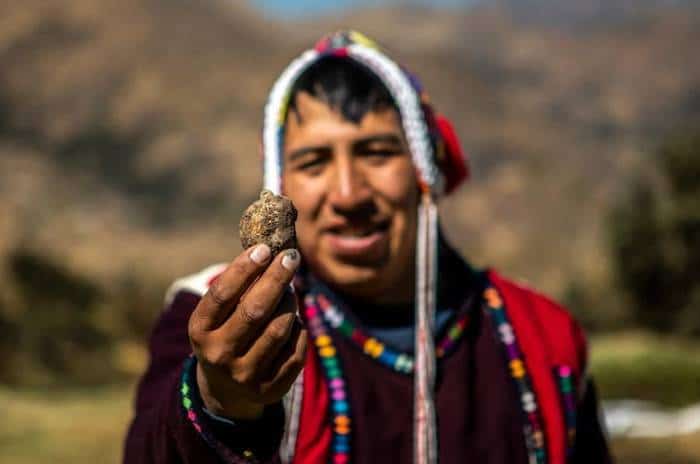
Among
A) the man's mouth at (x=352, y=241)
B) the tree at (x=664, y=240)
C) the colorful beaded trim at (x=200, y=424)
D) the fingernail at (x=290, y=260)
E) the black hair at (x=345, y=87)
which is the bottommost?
the colorful beaded trim at (x=200, y=424)

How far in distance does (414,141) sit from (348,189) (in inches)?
10.6

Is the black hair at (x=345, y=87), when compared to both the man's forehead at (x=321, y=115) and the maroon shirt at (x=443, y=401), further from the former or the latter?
the maroon shirt at (x=443, y=401)

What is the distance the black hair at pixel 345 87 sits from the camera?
6.39ft

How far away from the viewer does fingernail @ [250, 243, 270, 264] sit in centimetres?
110

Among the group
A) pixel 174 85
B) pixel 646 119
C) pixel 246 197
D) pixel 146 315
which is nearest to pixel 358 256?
pixel 146 315

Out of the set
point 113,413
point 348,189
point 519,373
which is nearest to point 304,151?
point 348,189

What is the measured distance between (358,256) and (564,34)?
5013 cm

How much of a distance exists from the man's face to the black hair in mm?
17

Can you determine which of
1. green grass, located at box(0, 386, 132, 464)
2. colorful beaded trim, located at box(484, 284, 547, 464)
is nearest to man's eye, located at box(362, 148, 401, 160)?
colorful beaded trim, located at box(484, 284, 547, 464)

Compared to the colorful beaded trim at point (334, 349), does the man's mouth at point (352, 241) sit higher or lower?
higher

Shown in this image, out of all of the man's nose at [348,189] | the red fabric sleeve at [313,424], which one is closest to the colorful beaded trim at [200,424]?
the red fabric sleeve at [313,424]

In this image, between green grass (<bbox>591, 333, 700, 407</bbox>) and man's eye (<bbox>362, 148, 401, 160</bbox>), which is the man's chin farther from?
green grass (<bbox>591, 333, 700, 407</bbox>)

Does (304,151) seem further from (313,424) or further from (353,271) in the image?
(313,424)

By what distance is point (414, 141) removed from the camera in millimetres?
2016
